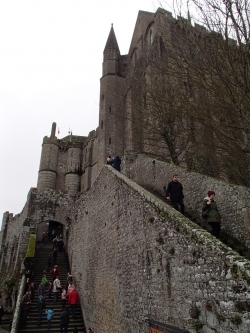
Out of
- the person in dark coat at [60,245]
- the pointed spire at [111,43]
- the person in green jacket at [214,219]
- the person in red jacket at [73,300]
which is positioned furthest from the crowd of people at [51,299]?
the pointed spire at [111,43]

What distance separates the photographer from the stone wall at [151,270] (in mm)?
4480

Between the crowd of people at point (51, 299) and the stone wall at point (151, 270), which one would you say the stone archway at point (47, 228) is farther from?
the stone wall at point (151, 270)

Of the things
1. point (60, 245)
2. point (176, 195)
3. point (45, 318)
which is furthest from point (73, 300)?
point (176, 195)

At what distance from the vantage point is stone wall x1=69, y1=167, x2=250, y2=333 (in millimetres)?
4480

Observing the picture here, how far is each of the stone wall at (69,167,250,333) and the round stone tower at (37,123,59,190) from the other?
21.9 m

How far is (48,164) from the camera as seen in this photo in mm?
35156

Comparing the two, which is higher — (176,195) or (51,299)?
(176,195)

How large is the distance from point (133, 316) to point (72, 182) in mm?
27992

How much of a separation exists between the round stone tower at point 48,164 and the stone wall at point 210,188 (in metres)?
22.2

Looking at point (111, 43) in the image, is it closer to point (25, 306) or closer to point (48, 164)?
point (48, 164)

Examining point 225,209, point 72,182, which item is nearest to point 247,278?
point 225,209

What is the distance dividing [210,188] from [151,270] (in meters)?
2.85

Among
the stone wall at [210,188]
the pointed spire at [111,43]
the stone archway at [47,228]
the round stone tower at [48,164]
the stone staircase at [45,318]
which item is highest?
the pointed spire at [111,43]

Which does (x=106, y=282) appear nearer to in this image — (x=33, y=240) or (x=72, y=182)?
(x=33, y=240)
